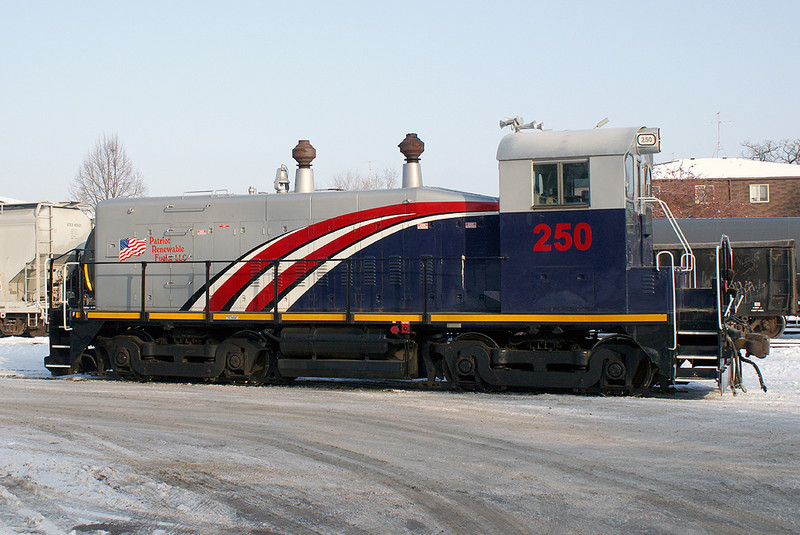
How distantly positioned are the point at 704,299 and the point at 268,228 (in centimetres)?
669

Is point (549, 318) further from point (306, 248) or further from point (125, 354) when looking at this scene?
point (125, 354)

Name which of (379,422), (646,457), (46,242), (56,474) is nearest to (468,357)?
(379,422)

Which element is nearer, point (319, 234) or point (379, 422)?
point (379, 422)

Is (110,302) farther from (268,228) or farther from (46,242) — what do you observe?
(46,242)

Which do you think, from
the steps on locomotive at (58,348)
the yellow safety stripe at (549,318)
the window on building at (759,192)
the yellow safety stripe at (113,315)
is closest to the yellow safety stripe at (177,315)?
the yellow safety stripe at (113,315)

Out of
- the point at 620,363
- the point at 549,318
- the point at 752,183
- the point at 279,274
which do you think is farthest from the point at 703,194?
the point at 279,274

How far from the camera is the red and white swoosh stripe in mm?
11406

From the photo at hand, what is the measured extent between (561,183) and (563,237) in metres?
0.73

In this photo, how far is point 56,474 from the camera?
6559 mm

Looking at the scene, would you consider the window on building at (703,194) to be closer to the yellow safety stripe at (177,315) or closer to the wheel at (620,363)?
the wheel at (620,363)

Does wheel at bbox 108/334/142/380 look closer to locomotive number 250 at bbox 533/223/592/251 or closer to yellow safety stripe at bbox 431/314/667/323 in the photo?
yellow safety stripe at bbox 431/314/667/323

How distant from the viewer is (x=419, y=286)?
11.4m

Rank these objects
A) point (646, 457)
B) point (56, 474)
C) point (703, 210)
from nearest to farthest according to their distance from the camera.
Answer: point (56, 474), point (646, 457), point (703, 210)

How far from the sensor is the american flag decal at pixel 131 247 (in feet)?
42.4
